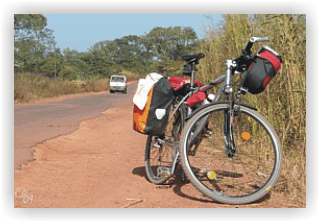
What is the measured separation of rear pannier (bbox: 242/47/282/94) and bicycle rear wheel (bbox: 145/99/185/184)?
0.87 m

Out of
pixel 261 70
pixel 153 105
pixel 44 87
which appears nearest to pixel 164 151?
pixel 153 105

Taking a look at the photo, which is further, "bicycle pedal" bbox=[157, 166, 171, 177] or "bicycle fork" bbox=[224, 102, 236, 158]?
"bicycle pedal" bbox=[157, 166, 171, 177]

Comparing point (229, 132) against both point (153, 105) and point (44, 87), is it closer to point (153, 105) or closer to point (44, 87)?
point (153, 105)

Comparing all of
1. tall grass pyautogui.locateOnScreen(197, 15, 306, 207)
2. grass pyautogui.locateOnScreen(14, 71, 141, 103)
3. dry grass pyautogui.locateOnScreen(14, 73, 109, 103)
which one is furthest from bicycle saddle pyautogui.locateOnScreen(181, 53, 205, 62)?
dry grass pyautogui.locateOnScreen(14, 73, 109, 103)

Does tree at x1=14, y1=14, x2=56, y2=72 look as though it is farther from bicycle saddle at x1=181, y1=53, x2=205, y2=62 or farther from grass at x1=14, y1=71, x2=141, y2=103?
bicycle saddle at x1=181, y1=53, x2=205, y2=62

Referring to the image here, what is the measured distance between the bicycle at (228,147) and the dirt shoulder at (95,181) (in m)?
0.21

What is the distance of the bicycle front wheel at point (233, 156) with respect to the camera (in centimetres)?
393

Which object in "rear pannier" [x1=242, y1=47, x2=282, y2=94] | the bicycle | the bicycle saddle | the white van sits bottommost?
the white van

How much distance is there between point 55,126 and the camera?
31.8 feet

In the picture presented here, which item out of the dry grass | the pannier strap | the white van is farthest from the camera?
the white van

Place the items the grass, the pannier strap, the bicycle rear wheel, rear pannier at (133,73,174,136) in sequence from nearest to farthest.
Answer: the pannier strap → rear pannier at (133,73,174,136) → the bicycle rear wheel → the grass

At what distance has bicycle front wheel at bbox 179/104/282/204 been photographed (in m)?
3.93

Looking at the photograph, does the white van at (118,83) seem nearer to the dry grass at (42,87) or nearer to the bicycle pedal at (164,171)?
the dry grass at (42,87)

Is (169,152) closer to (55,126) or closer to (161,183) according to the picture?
(161,183)
